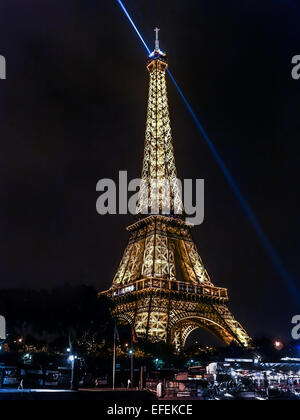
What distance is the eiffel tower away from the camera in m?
54.4

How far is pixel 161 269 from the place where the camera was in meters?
58.4

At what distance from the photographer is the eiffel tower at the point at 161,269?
54438 millimetres

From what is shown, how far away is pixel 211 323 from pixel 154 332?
12.1m

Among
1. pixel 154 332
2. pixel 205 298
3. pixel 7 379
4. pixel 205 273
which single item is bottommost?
pixel 7 379

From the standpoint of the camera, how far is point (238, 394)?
23625mm
